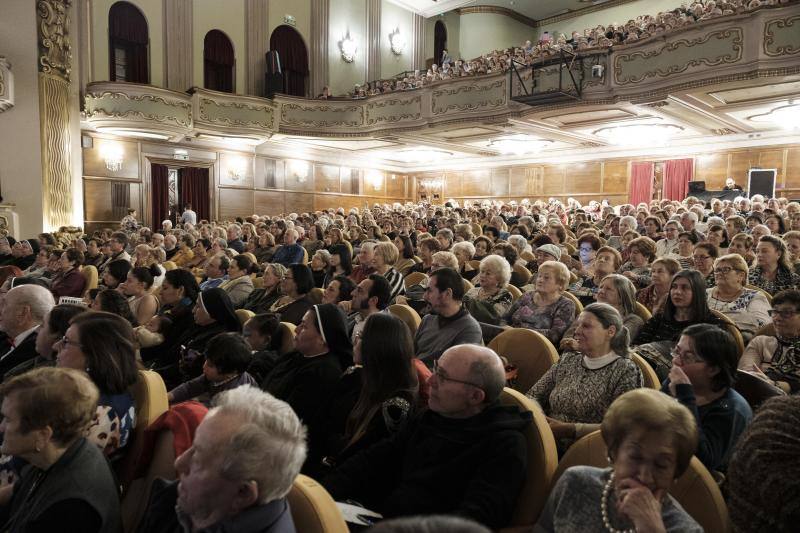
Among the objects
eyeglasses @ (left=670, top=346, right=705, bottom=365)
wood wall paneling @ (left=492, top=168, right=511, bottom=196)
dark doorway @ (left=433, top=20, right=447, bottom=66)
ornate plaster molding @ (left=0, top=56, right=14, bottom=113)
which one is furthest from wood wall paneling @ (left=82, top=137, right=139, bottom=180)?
eyeglasses @ (left=670, top=346, right=705, bottom=365)

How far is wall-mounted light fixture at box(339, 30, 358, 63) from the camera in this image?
48.6 feet

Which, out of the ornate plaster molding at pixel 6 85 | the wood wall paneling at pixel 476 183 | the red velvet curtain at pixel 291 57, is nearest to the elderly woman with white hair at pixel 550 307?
the ornate plaster molding at pixel 6 85

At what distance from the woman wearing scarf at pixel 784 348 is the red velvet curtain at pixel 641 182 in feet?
41.2

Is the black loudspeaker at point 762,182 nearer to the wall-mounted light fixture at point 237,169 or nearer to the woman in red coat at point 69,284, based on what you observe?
the wall-mounted light fixture at point 237,169

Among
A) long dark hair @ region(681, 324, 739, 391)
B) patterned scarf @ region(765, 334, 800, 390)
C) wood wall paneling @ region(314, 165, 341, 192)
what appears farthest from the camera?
wood wall paneling @ region(314, 165, 341, 192)

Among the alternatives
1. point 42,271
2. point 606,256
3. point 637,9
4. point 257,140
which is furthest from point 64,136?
point 637,9

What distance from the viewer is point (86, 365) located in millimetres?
1790

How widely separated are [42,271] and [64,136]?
18.3 ft

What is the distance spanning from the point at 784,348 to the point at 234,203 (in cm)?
1381

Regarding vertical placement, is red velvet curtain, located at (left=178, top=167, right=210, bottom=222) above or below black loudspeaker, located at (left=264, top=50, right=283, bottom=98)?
below

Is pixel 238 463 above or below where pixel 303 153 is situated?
below

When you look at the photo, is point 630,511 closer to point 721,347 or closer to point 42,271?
point 721,347

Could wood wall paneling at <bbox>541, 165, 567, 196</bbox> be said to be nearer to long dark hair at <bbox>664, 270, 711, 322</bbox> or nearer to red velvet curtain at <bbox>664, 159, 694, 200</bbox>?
red velvet curtain at <bbox>664, 159, 694, 200</bbox>

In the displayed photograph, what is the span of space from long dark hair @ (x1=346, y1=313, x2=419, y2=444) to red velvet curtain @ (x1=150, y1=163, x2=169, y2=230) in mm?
12732
